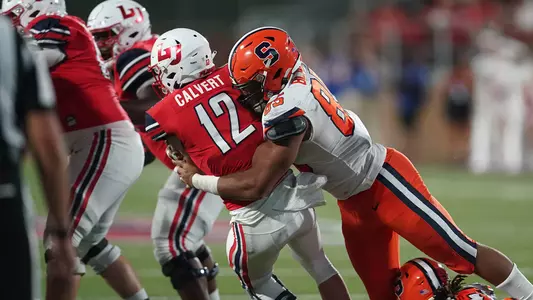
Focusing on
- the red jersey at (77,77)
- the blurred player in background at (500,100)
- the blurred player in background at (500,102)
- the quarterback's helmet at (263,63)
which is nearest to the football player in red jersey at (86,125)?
the red jersey at (77,77)

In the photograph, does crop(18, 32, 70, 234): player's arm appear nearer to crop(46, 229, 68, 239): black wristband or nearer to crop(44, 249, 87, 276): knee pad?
crop(46, 229, 68, 239): black wristband

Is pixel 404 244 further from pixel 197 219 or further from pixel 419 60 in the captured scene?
pixel 419 60

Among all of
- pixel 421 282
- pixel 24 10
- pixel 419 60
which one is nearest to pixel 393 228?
pixel 421 282

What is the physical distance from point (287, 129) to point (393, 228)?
28.6 inches

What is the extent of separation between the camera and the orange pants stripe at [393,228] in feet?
13.7

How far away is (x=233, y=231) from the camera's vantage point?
426cm

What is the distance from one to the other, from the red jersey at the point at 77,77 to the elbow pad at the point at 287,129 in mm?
1257

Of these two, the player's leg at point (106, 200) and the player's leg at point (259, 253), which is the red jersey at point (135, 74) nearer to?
the player's leg at point (106, 200)

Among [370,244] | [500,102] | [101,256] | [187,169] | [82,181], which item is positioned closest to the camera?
[187,169]

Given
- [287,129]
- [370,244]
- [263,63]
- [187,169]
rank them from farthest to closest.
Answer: [370,244] < [187,169] < [263,63] < [287,129]

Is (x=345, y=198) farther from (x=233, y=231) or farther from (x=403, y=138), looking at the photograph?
(x=403, y=138)

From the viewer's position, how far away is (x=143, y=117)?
5.21 meters

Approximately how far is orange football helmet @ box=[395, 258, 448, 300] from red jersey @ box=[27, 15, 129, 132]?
1.66 metres

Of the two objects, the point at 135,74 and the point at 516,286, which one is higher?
the point at 135,74
